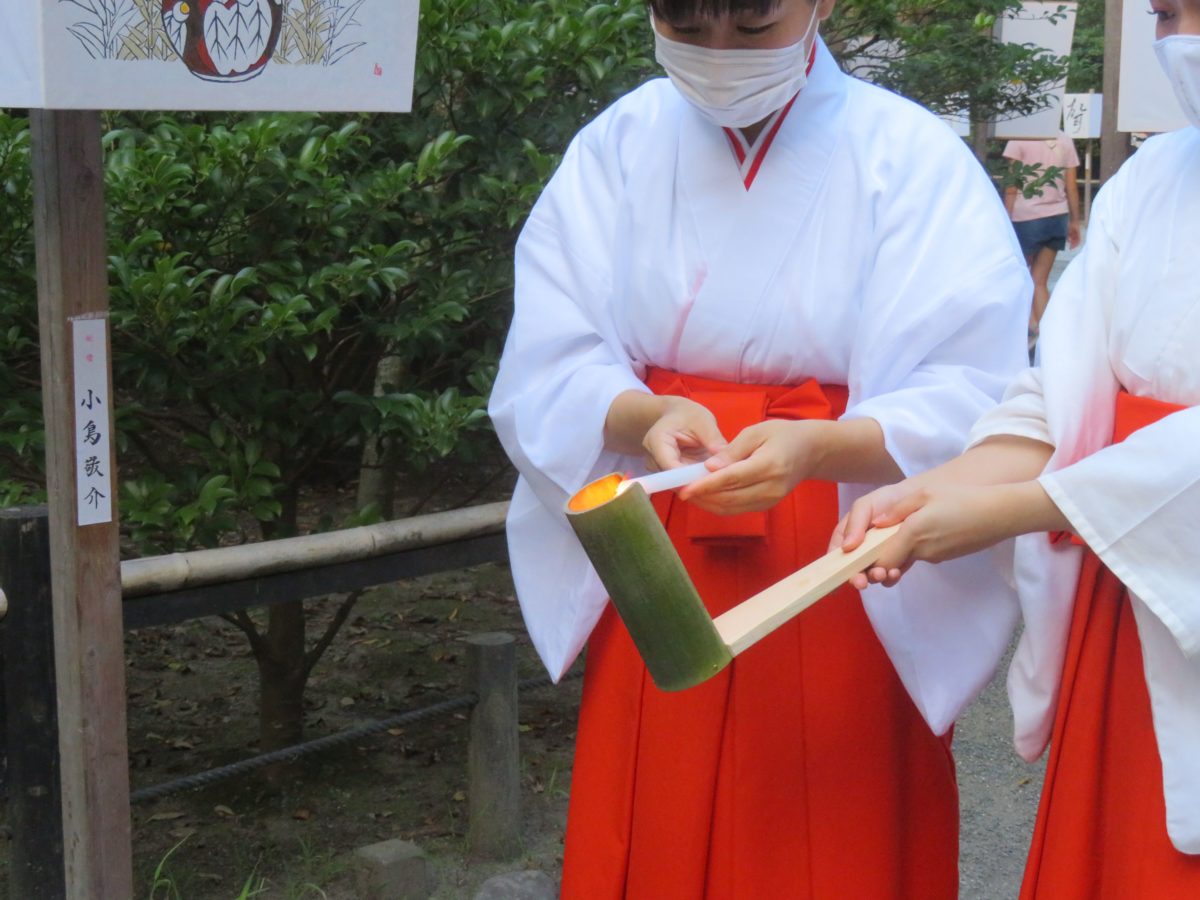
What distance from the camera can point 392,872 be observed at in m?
3.41

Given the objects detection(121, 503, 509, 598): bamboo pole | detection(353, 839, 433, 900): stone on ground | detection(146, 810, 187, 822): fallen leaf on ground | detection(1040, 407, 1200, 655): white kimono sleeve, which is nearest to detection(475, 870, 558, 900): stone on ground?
detection(353, 839, 433, 900): stone on ground

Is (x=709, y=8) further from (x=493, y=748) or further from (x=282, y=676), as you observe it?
(x=282, y=676)

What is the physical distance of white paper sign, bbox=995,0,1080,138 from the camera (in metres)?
7.05

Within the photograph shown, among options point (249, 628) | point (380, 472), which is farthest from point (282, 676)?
point (380, 472)

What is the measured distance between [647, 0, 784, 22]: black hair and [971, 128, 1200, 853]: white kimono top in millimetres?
500

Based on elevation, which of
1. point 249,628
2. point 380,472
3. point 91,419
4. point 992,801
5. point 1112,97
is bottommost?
point 992,801

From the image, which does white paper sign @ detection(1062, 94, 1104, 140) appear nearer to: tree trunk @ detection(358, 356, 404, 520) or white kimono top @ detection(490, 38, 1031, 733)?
tree trunk @ detection(358, 356, 404, 520)

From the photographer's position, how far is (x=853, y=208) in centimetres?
211

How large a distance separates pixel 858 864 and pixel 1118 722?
52cm

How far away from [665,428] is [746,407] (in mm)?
141

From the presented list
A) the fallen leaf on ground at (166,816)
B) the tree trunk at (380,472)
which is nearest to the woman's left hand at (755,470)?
the tree trunk at (380,472)

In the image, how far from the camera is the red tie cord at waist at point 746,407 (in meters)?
2.07

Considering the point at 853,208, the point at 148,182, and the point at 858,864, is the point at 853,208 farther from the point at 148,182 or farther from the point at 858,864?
the point at 148,182

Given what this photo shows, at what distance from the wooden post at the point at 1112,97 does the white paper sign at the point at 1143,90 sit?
1.33 meters
